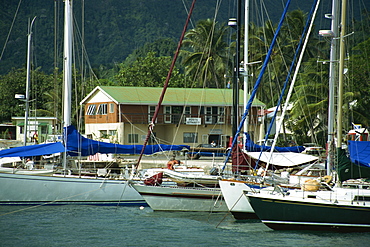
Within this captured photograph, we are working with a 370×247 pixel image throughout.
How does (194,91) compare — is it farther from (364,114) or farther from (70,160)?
(70,160)

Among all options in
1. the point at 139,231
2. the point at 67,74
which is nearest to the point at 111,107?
the point at 67,74

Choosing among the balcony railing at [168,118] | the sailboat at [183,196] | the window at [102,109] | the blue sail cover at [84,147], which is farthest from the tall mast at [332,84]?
the window at [102,109]

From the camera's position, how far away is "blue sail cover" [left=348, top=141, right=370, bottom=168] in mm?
19422

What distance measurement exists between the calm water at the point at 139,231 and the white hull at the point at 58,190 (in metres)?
0.77

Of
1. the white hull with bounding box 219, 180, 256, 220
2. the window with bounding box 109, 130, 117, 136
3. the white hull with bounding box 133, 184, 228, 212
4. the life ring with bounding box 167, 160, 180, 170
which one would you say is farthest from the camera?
the window with bounding box 109, 130, 117, 136

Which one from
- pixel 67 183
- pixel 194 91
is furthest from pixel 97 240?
pixel 194 91

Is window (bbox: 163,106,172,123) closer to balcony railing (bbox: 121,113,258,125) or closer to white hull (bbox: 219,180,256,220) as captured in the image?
balcony railing (bbox: 121,113,258,125)

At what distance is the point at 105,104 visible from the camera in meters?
55.4

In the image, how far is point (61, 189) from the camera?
82.1ft

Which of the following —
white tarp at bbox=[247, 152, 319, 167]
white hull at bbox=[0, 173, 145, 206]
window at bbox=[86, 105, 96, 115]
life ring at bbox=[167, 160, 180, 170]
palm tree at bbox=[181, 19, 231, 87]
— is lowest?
white hull at bbox=[0, 173, 145, 206]

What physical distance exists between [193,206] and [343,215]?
6.72 meters

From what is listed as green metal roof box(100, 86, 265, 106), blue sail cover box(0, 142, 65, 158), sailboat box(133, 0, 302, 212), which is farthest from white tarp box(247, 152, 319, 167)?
green metal roof box(100, 86, 265, 106)

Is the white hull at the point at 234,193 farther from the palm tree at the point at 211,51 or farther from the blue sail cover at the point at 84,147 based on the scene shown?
the palm tree at the point at 211,51

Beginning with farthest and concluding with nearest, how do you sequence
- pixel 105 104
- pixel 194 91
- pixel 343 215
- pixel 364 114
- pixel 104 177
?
pixel 194 91 → pixel 105 104 → pixel 364 114 → pixel 104 177 → pixel 343 215
